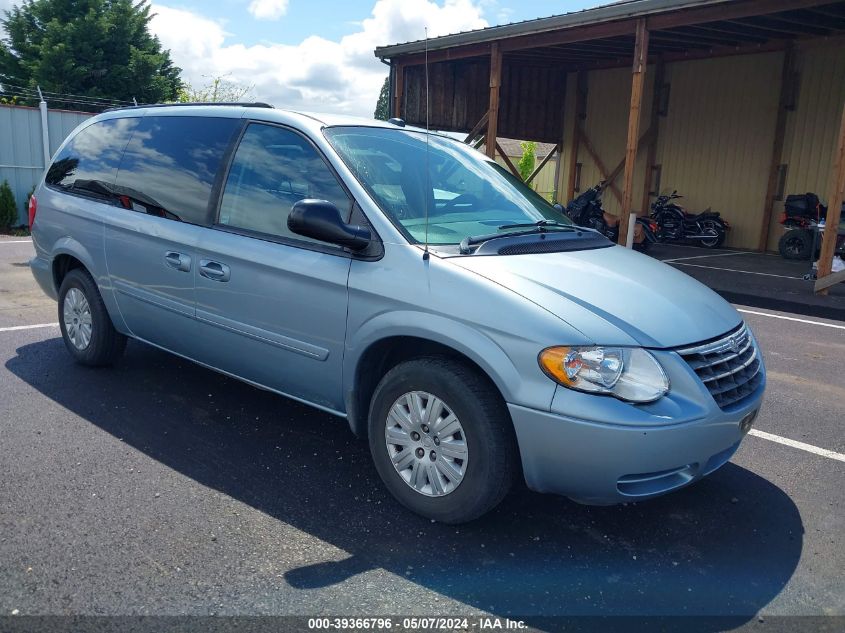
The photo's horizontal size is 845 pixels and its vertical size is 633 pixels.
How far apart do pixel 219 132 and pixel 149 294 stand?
1.10 meters

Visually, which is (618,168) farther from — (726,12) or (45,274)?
(45,274)

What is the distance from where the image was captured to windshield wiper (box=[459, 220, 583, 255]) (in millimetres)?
3337

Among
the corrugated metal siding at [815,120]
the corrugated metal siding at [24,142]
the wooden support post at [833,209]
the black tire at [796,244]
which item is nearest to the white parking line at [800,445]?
the wooden support post at [833,209]

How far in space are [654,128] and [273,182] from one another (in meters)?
15.7

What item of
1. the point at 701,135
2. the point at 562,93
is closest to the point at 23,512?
the point at 701,135

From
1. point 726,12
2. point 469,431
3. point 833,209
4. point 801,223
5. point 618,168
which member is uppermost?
point 726,12

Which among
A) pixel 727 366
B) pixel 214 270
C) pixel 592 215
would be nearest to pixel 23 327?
pixel 214 270

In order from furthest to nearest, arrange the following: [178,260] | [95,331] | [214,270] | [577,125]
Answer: [577,125], [95,331], [178,260], [214,270]

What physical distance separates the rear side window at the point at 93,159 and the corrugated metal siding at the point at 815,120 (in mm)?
13967

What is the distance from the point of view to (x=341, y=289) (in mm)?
3420

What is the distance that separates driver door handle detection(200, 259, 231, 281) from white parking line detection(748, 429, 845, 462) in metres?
3.18

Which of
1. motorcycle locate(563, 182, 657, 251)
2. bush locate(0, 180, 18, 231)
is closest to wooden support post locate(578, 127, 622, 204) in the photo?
motorcycle locate(563, 182, 657, 251)

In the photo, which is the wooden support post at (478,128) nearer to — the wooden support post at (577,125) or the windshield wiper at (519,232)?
the wooden support post at (577,125)

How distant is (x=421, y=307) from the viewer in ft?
10.3
